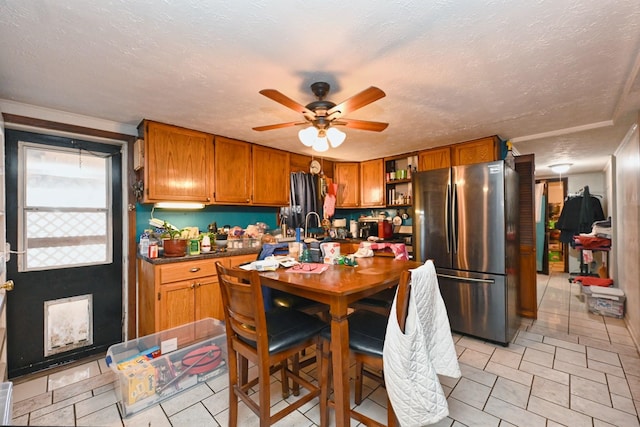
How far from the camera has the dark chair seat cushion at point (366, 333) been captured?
1.48 metres

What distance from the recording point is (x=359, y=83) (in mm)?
2037

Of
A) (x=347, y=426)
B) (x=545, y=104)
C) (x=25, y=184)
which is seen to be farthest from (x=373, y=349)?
(x=25, y=184)

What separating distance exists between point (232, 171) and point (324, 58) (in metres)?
2.07

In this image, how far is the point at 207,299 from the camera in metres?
2.87

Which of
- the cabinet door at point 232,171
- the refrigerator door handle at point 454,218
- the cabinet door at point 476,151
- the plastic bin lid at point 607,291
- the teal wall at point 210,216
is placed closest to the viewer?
the refrigerator door handle at point 454,218

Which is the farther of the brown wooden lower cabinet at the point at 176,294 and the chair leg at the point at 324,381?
the brown wooden lower cabinet at the point at 176,294

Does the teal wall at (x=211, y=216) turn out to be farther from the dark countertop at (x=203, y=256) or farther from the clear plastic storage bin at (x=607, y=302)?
the clear plastic storage bin at (x=607, y=302)

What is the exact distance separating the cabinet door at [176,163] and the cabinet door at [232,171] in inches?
4.3

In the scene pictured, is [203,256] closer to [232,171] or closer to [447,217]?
[232,171]

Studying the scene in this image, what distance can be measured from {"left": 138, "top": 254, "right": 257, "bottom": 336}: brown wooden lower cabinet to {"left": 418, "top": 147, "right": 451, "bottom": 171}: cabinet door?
2910 mm

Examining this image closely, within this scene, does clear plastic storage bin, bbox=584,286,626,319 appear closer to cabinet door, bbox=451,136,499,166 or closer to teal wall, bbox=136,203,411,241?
cabinet door, bbox=451,136,499,166

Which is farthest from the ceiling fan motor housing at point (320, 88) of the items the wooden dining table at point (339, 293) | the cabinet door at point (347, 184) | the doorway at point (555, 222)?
the doorway at point (555, 222)

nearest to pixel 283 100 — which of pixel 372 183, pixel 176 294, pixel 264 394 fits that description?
pixel 264 394

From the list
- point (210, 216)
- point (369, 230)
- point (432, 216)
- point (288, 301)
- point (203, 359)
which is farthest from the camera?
point (369, 230)
